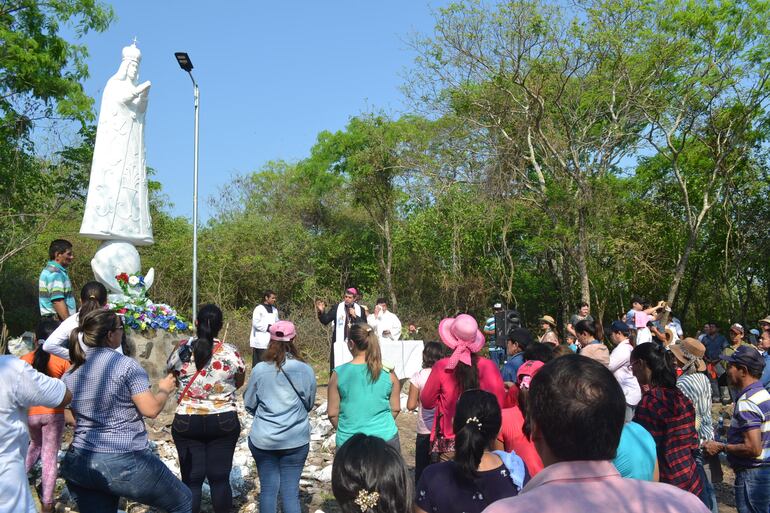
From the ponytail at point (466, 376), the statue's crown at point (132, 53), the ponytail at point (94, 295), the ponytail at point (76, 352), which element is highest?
the statue's crown at point (132, 53)

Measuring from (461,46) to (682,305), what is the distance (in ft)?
39.9

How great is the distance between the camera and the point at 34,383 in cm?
309

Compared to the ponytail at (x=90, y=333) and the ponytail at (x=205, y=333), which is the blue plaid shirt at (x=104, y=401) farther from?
the ponytail at (x=205, y=333)

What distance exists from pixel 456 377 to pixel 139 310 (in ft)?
20.5

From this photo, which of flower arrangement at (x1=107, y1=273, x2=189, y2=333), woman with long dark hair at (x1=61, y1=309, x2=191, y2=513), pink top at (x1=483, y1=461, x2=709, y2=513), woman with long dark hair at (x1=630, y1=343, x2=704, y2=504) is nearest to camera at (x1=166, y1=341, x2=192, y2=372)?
woman with long dark hair at (x1=61, y1=309, x2=191, y2=513)

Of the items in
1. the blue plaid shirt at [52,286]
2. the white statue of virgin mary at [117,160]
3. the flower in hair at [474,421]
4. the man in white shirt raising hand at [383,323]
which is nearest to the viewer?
the flower in hair at [474,421]

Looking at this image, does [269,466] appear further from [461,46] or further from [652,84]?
[652,84]

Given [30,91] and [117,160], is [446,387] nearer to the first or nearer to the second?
[117,160]

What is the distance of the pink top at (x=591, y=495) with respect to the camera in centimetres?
152

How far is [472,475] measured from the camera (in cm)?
286

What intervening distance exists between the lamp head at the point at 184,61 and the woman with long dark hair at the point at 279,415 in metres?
11.0

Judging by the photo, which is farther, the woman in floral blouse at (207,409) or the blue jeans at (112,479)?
the woman in floral blouse at (207,409)

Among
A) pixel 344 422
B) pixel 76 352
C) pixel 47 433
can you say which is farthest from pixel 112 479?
pixel 47 433

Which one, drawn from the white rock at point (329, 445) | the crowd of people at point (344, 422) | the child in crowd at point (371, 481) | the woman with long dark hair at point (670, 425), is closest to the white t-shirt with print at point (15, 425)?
the crowd of people at point (344, 422)
